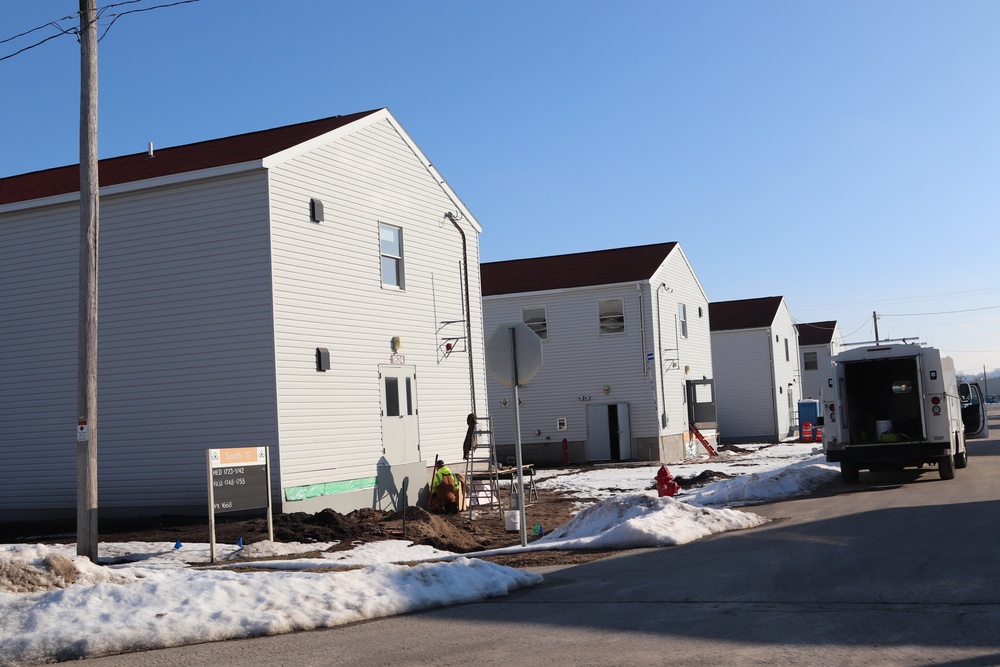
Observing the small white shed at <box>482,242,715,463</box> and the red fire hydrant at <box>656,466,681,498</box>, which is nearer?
the red fire hydrant at <box>656,466,681,498</box>

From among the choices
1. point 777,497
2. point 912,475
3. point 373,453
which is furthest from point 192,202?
point 912,475

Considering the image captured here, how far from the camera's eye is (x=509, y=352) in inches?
520

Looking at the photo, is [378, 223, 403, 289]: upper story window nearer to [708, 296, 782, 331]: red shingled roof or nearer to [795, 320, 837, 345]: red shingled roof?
[708, 296, 782, 331]: red shingled roof

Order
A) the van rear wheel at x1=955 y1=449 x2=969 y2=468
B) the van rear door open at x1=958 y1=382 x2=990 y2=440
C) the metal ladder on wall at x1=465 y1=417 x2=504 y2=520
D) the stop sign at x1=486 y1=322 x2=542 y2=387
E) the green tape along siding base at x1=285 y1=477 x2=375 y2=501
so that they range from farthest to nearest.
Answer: the van rear door open at x1=958 y1=382 x2=990 y2=440 → the van rear wheel at x1=955 y1=449 x2=969 y2=468 → the metal ladder on wall at x1=465 y1=417 x2=504 y2=520 → the green tape along siding base at x1=285 y1=477 x2=375 y2=501 → the stop sign at x1=486 y1=322 x2=542 y2=387

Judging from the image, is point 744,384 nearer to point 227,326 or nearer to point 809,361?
point 809,361

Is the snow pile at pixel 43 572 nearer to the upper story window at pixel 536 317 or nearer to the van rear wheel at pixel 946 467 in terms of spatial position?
the van rear wheel at pixel 946 467

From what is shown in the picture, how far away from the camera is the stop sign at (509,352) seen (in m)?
13.1

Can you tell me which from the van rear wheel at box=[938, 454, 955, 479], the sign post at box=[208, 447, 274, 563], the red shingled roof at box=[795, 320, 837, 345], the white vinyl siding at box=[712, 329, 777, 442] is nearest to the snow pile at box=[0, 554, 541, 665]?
the sign post at box=[208, 447, 274, 563]

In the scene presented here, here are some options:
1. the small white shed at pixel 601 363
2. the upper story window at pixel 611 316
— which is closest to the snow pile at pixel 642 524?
the small white shed at pixel 601 363

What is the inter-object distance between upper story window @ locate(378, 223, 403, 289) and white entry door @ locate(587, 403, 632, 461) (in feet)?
52.8

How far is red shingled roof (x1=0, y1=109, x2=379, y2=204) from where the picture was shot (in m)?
18.6

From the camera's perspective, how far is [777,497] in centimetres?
1859

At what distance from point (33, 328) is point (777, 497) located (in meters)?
14.5

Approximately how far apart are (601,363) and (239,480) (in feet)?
75.5
